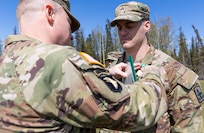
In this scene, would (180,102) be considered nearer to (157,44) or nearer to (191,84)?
(191,84)

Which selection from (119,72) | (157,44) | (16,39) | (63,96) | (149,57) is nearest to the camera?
(63,96)

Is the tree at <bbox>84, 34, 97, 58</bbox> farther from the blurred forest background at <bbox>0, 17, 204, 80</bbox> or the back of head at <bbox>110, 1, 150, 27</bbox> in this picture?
the back of head at <bbox>110, 1, 150, 27</bbox>

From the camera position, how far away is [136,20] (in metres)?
3.04

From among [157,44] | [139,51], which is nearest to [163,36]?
[157,44]

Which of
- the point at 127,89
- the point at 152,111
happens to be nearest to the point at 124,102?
the point at 127,89

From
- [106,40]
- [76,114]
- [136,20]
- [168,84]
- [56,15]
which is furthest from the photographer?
[106,40]

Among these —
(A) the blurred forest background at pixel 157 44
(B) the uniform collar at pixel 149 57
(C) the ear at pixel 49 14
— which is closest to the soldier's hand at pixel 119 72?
(C) the ear at pixel 49 14

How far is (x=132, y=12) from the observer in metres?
3.07

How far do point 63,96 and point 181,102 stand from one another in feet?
5.58

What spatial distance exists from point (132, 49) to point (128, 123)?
1639 mm

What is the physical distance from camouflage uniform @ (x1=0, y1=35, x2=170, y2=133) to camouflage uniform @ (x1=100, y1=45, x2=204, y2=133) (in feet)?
4.07

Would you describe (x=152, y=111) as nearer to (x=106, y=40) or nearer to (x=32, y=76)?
(x=32, y=76)

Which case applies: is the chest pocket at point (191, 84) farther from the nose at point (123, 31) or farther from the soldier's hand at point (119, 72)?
the soldier's hand at point (119, 72)

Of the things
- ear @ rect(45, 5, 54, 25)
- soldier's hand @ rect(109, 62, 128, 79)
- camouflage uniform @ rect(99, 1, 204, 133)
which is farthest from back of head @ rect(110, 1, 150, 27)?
ear @ rect(45, 5, 54, 25)
